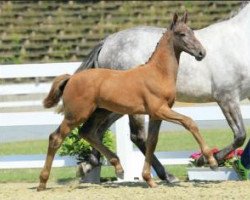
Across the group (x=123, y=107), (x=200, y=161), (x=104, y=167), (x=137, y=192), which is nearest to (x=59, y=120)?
(x=104, y=167)

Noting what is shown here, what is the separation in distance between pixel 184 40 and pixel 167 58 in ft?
0.89

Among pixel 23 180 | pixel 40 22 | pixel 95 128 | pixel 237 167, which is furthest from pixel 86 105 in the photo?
pixel 40 22

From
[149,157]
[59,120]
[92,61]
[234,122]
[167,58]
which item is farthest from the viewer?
[59,120]

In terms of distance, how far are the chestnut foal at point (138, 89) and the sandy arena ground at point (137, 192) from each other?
0.85 feet

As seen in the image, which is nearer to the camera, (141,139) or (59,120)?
(141,139)

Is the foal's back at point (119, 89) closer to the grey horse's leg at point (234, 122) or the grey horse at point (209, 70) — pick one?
the grey horse at point (209, 70)

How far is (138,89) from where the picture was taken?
356 inches

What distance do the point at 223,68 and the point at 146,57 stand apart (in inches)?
37.8

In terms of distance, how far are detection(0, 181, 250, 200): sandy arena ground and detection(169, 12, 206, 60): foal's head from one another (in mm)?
1358

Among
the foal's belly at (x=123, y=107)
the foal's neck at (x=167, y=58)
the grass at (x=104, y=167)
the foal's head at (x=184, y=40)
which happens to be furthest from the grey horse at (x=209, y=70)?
the grass at (x=104, y=167)

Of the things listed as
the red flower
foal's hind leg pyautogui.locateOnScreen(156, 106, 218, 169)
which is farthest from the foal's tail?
the red flower

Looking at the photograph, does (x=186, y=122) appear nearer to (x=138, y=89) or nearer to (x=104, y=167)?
(x=138, y=89)

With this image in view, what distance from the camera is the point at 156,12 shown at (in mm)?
30719

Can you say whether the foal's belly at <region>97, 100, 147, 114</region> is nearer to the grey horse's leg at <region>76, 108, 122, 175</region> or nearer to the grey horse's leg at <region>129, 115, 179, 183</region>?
the grey horse's leg at <region>76, 108, 122, 175</region>
